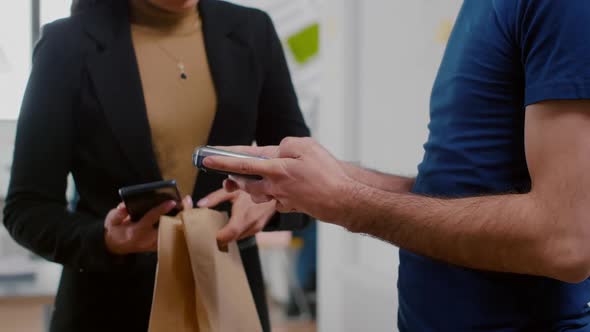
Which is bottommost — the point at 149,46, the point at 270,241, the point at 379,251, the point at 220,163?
the point at 270,241

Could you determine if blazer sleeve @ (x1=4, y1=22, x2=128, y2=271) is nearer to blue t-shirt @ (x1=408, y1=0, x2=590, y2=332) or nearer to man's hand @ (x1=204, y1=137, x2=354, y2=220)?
man's hand @ (x1=204, y1=137, x2=354, y2=220)

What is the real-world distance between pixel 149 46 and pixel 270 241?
9.36 feet

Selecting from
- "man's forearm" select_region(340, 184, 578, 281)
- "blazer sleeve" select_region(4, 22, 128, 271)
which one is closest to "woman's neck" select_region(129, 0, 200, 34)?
"blazer sleeve" select_region(4, 22, 128, 271)

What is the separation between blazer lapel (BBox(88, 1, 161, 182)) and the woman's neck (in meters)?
0.06

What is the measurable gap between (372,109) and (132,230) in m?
1.28

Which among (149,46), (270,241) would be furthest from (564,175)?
(270,241)

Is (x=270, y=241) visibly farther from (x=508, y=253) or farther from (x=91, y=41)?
(x=508, y=253)

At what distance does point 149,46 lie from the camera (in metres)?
1.06

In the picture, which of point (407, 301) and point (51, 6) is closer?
point (407, 301)

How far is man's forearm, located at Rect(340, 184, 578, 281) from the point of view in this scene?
24.0 inches

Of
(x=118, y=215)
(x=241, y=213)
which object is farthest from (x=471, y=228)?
(x=118, y=215)

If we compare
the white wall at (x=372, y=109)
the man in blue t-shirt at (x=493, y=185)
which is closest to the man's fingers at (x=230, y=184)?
the man in blue t-shirt at (x=493, y=185)

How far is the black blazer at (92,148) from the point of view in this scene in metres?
0.97

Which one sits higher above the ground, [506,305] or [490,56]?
[490,56]
